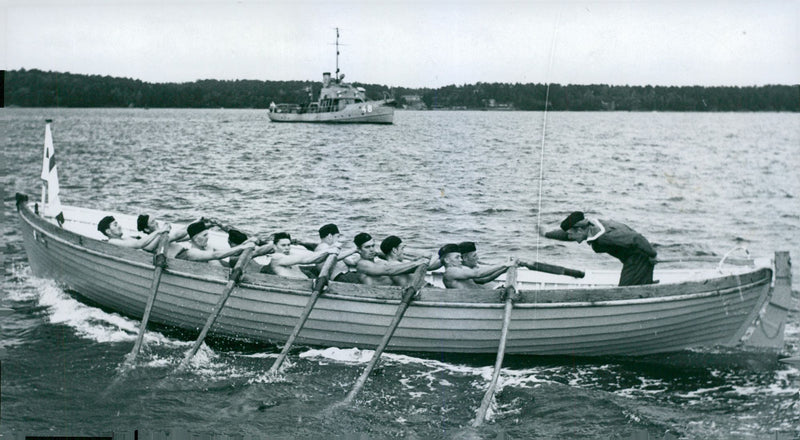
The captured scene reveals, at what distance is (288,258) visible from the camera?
9.11 meters

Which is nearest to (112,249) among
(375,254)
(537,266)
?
(375,254)

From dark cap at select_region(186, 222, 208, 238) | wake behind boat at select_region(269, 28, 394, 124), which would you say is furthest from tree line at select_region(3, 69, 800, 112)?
wake behind boat at select_region(269, 28, 394, 124)

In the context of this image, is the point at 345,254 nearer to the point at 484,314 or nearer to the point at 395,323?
the point at 395,323

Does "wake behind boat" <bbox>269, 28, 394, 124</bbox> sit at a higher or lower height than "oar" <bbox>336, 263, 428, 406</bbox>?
higher

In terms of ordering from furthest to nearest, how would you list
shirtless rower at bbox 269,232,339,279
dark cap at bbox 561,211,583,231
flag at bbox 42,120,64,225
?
flag at bbox 42,120,64,225
shirtless rower at bbox 269,232,339,279
dark cap at bbox 561,211,583,231

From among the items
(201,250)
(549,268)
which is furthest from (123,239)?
(549,268)

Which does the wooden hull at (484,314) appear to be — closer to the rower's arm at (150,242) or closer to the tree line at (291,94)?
the rower's arm at (150,242)

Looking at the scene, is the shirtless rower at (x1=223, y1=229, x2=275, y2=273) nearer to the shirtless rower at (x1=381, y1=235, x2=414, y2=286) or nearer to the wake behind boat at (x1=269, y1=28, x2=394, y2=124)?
the shirtless rower at (x1=381, y1=235, x2=414, y2=286)

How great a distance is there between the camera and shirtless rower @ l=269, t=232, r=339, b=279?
29.5 ft

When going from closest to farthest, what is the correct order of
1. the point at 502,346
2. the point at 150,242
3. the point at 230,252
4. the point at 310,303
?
the point at 502,346, the point at 310,303, the point at 230,252, the point at 150,242

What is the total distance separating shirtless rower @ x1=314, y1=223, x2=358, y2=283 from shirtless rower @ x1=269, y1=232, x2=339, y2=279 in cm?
13

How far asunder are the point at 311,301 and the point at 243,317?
4.05 ft

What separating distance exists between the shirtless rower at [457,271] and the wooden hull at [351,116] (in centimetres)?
2798

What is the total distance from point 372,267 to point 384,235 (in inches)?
312
